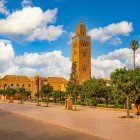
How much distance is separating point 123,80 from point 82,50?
4033 inches

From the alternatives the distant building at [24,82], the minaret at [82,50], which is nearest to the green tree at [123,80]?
the minaret at [82,50]

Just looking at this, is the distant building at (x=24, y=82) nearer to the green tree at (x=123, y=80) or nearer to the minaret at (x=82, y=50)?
the minaret at (x=82, y=50)

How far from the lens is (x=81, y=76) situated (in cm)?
12369

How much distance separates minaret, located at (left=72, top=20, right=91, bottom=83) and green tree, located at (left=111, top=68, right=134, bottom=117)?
97418 mm

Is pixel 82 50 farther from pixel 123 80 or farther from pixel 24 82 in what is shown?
pixel 123 80

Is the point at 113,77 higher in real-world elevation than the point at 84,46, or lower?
lower

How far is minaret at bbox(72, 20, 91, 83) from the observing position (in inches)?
4951

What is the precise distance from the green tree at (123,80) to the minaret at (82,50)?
97.4 meters

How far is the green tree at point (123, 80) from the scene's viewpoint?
84.7ft

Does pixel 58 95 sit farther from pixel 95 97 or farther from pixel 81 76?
pixel 81 76

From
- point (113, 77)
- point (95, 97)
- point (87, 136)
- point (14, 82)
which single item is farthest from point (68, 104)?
point (14, 82)

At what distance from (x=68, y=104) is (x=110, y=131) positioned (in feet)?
75.1

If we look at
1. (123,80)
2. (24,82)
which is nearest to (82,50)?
(24,82)

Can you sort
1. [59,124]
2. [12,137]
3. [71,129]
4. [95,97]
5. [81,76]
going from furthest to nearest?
[81,76]
[95,97]
[59,124]
[71,129]
[12,137]
